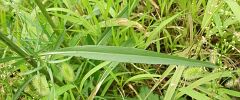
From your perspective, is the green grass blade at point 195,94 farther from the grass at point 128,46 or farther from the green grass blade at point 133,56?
the green grass blade at point 133,56

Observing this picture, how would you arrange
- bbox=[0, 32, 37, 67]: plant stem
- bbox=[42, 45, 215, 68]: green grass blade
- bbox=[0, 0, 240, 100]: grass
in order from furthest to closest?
bbox=[0, 0, 240, 100]: grass < bbox=[0, 32, 37, 67]: plant stem < bbox=[42, 45, 215, 68]: green grass blade

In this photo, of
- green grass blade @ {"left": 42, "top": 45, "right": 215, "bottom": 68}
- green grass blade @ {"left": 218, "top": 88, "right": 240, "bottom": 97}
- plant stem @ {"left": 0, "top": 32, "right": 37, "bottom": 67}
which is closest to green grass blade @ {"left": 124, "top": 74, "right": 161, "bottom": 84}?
green grass blade @ {"left": 218, "top": 88, "right": 240, "bottom": 97}

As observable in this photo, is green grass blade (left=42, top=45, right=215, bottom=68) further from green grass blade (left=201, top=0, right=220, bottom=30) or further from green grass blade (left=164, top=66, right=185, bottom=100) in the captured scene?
green grass blade (left=201, top=0, right=220, bottom=30)

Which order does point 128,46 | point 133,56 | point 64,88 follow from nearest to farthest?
point 133,56 → point 64,88 → point 128,46

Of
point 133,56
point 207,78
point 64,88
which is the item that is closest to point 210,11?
point 207,78

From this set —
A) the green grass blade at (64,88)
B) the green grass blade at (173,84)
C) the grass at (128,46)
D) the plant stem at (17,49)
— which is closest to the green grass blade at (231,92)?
the grass at (128,46)

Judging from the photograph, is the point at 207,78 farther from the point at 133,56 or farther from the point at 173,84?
the point at 133,56

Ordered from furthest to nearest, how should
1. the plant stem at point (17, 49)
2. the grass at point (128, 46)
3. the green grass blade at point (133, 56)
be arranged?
the grass at point (128, 46) → the plant stem at point (17, 49) → the green grass blade at point (133, 56)

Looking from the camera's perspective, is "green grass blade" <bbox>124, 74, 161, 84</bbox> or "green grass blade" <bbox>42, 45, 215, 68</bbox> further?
"green grass blade" <bbox>124, 74, 161, 84</bbox>
